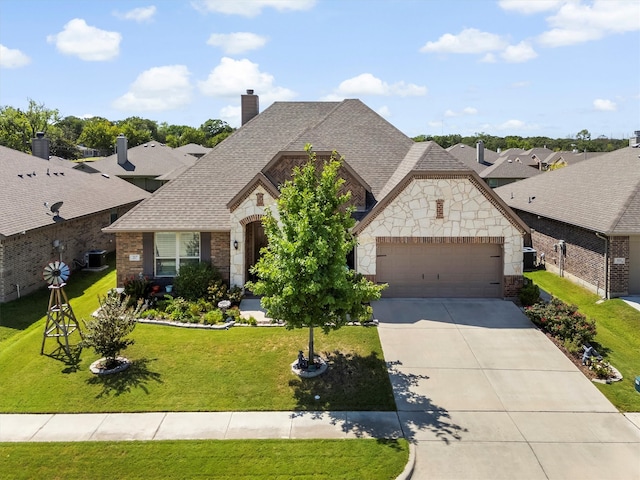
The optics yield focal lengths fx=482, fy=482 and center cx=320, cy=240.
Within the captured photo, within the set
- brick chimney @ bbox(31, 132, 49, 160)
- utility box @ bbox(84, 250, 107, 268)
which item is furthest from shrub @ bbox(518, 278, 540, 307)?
brick chimney @ bbox(31, 132, 49, 160)

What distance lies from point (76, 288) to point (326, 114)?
14.5m

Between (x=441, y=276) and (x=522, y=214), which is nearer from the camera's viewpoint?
(x=441, y=276)

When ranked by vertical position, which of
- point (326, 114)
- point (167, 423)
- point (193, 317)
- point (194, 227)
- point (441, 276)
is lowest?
point (167, 423)

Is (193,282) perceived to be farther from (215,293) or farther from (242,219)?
(242,219)

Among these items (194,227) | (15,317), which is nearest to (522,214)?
(194,227)

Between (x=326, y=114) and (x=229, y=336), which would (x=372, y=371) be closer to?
(x=229, y=336)

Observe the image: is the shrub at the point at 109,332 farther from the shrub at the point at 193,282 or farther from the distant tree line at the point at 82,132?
the distant tree line at the point at 82,132

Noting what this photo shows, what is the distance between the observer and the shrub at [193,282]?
17422 mm

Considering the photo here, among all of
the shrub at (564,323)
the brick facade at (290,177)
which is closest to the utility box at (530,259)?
the shrub at (564,323)

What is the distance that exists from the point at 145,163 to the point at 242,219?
103 feet

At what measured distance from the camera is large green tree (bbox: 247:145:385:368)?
11.1m

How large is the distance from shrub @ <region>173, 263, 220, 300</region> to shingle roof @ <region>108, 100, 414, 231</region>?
5.32 ft

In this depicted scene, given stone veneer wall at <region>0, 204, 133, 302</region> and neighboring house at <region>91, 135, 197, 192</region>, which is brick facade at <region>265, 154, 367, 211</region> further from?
neighboring house at <region>91, 135, 197, 192</region>

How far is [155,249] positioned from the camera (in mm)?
18594
